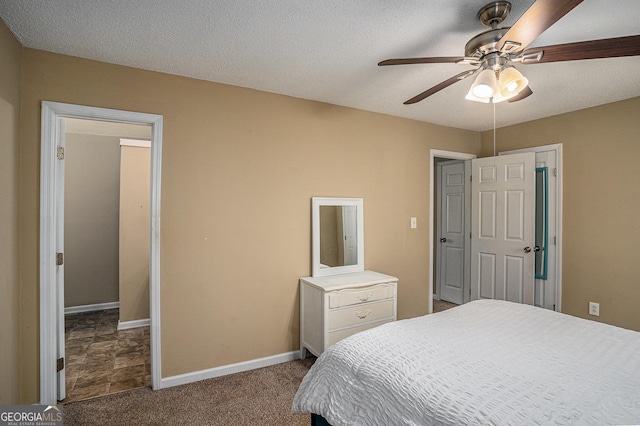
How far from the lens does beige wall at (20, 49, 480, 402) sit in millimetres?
2084

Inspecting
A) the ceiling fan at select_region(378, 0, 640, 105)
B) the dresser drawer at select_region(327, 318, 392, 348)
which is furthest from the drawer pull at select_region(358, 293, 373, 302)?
the ceiling fan at select_region(378, 0, 640, 105)

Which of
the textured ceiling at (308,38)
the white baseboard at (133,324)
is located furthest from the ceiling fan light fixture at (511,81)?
the white baseboard at (133,324)

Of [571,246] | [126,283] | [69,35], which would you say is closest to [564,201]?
[571,246]

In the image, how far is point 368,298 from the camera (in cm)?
277

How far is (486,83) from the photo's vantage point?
165 centimetres

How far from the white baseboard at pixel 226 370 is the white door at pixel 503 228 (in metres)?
2.47

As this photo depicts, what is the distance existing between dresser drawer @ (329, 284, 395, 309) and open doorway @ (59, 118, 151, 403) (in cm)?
161

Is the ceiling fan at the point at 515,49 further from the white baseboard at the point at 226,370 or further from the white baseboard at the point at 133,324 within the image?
the white baseboard at the point at 133,324

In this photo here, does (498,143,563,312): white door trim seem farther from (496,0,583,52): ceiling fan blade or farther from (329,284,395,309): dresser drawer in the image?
(496,0,583,52): ceiling fan blade

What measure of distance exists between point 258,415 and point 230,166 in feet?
6.00

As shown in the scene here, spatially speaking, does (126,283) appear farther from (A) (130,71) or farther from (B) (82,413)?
(A) (130,71)

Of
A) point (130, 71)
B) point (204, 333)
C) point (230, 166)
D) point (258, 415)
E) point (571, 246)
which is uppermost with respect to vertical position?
point (130, 71)

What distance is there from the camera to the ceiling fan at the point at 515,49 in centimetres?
121

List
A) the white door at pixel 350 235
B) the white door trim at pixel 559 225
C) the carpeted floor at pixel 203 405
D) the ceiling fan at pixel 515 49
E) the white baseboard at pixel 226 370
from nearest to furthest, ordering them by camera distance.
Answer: the ceiling fan at pixel 515 49 < the carpeted floor at pixel 203 405 < the white baseboard at pixel 226 370 < the white door at pixel 350 235 < the white door trim at pixel 559 225
